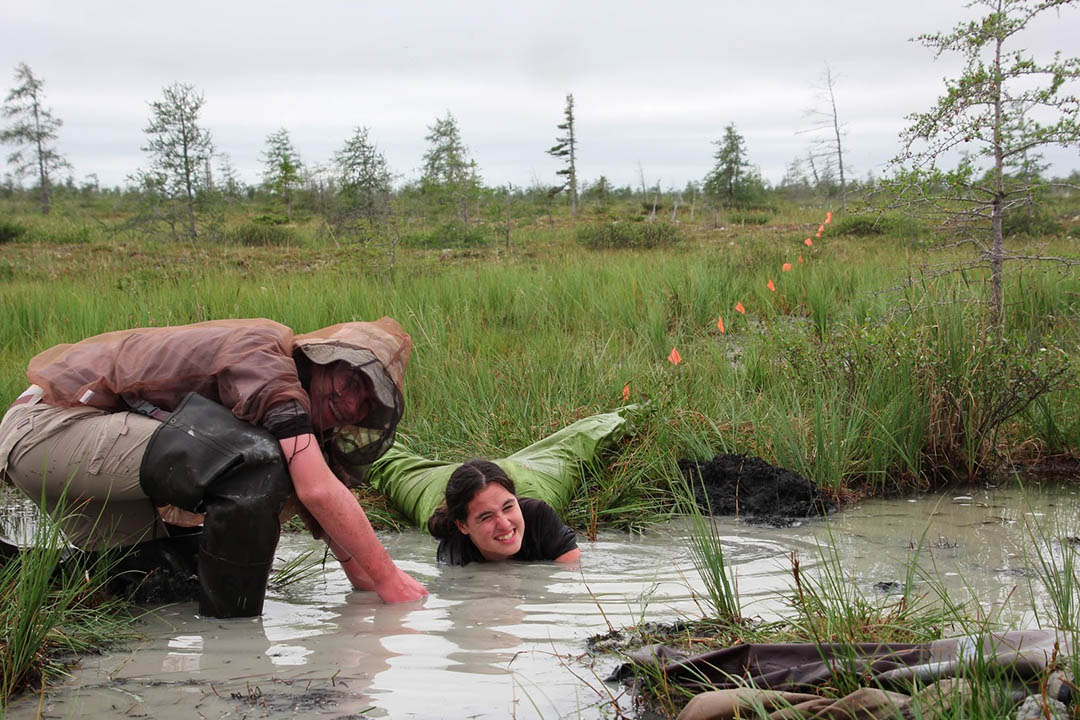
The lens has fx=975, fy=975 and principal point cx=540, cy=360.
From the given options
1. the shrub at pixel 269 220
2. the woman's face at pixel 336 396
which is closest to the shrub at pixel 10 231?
the shrub at pixel 269 220

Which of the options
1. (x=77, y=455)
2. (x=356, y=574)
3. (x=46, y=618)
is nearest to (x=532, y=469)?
(x=356, y=574)

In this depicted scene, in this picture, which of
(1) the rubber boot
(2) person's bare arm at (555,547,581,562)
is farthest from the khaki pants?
(2) person's bare arm at (555,547,581,562)

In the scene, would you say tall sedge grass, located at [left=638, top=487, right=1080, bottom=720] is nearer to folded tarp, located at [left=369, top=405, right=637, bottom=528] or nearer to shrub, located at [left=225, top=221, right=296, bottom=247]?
folded tarp, located at [left=369, top=405, right=637, bottom=528]

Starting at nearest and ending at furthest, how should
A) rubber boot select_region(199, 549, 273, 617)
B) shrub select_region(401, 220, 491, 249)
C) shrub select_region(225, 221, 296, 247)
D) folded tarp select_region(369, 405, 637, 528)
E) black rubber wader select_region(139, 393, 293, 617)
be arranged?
black rubber wader select_region(139, 393, 293, 617), rubber boot select_region(199, 549, 273, 617), folded tarp select_region(369, 405, 637, 528), shrub select_region(401, 220, 491, 249), shrub select_region(225, 221, 296, 247)

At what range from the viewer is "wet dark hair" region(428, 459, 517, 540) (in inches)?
187

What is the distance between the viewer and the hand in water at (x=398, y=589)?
13.0 feet

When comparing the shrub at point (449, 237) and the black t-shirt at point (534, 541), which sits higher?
the shrub at point (449, 237)

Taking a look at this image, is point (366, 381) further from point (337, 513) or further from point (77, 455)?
point (77, 455)

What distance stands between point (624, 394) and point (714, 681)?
11.9 feet

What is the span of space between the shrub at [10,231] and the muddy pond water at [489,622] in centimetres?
1844

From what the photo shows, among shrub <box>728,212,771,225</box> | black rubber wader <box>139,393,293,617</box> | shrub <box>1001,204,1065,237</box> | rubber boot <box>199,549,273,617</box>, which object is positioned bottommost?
rubber boot <box>199,549,273,617</box>

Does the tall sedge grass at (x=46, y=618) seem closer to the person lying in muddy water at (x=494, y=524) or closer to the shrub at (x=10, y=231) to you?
the person lying in muddy water at (x=494, y=524)

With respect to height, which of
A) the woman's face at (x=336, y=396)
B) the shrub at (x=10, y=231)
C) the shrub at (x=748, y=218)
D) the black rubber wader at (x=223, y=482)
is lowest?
the black rubber wader at (x=223, y=482)

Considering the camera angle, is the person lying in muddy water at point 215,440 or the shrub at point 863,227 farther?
A: the shrub at point 863,227
